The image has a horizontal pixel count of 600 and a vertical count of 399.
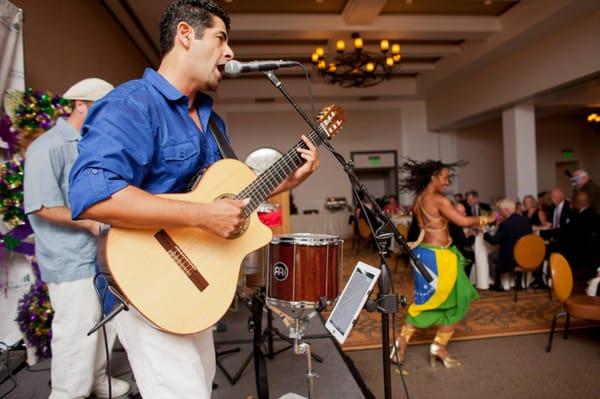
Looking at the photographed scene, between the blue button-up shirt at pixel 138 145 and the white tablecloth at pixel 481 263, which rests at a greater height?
the blue button-up shirt at pixel 138 145

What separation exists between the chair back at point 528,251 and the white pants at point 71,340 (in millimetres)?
4597

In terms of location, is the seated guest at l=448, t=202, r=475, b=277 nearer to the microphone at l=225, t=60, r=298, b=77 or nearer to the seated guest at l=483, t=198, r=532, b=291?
the seated guest at l=483, t=198, r=532, b=291

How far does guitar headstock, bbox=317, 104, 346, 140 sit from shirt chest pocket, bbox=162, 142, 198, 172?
66 cm

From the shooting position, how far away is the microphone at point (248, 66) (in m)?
1.30

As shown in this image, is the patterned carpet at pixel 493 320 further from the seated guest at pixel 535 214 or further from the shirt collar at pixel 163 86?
the shirt collar at pixel 163 86

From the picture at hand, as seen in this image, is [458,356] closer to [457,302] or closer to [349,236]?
[457,302]

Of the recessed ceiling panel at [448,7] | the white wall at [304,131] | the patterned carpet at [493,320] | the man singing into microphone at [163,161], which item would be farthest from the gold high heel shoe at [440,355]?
the white wall at [304,131]

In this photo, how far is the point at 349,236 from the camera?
11.4m

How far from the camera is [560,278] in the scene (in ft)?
10.7

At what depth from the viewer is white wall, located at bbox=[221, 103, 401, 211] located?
12.2 m

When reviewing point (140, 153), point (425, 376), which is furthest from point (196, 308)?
point (425, 376)

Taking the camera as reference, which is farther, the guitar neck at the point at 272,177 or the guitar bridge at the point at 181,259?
the guitar neck at the point at 272,177

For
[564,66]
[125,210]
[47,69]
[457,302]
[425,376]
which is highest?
[564,66]

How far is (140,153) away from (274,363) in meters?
2.46
